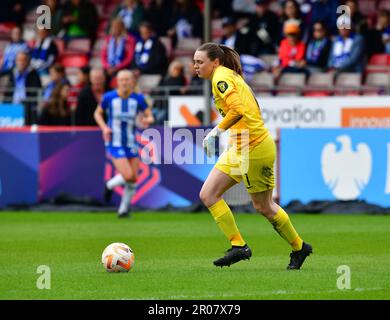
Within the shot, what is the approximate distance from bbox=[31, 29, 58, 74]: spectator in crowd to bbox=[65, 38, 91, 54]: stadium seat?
1.53m

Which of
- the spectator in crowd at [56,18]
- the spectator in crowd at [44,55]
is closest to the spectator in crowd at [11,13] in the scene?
the spectator in crowd at [56,18]

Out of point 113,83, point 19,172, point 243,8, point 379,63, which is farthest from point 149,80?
point 379,63

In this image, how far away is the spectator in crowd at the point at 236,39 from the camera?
23172 millimetres

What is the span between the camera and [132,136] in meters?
18.1

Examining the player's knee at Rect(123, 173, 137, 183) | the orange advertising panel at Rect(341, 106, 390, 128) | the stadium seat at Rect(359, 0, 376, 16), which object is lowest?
the player's knee at Rect(123, 173, 137, 183)

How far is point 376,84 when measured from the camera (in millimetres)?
21984

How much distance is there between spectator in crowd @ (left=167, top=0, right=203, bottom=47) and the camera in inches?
977

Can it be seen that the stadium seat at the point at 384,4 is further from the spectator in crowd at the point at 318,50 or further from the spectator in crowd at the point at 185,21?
the spectator in crowd at the point at 185,21

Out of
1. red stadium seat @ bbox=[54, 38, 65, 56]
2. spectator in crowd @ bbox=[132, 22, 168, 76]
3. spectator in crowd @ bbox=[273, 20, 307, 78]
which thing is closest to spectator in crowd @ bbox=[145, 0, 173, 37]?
spectator in crowd @ bbox=[132, 22, 168, 76]

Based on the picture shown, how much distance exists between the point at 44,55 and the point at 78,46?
1.94 m

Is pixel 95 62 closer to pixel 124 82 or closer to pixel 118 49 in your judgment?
pixel 118 49

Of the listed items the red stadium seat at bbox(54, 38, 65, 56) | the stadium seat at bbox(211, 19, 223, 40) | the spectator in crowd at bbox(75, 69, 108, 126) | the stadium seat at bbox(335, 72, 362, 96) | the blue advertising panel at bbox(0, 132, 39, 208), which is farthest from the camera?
the red stadium seat at bbox(54, 38, 65, 56)

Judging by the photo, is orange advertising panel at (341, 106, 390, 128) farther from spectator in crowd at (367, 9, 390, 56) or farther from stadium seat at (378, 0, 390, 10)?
stadium seat at (378, 0, 390, 10)
